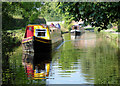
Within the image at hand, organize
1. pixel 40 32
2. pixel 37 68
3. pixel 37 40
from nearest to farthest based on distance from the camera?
1. pixel 37 68
2. pixel 37 40
3. pixel 40 32

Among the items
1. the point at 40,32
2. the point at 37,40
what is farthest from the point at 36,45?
the point at 40,32

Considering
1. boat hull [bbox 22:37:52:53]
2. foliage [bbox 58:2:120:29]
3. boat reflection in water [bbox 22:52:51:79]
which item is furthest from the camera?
boat hull [bbox 22:37:52:53]

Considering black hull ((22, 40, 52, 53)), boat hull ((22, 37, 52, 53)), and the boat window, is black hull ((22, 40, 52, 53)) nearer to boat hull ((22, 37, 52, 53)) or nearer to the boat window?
boat hull ((22, 37, 52, 53))

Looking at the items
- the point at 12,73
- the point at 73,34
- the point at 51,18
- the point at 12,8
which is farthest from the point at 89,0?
the point at 51,18

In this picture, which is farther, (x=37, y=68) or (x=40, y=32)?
(x=40, y=32)

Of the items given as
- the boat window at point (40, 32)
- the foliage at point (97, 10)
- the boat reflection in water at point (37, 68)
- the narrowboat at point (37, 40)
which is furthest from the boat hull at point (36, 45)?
the foliage at point (97, 10)

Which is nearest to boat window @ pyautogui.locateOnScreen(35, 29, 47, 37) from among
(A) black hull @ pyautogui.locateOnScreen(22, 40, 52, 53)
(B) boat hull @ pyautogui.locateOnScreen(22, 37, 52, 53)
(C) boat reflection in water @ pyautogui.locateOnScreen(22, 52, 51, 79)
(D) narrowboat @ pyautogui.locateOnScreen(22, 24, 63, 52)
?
(D) narrowboat @ pyautogui.locateOnScreen(22, 24, 63, 52)

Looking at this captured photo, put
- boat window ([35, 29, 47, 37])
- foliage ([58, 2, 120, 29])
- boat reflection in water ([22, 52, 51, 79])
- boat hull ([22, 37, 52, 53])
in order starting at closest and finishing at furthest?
boat reflection in water ([22, 52, 51, 79]) → foliage ([58, 2, 120, 29]) → boat hull ([22, 37, 52, 53]) → boat window ([35, 29, 47, 37])

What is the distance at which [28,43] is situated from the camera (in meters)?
21.4

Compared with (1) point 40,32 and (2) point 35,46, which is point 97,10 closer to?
(2) point 35,46

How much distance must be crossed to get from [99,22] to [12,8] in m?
17.7

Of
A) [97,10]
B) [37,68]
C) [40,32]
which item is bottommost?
[37,68]

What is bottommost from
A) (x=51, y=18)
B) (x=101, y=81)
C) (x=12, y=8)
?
(x=101, y=81)

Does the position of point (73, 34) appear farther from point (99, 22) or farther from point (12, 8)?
point (99, 22)
